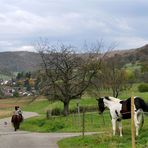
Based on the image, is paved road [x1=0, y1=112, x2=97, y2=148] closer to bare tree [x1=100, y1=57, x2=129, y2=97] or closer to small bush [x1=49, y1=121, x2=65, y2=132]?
small bush [x1=49, y1=121, x2=65, y2=132]

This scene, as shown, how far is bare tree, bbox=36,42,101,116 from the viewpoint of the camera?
164 feet

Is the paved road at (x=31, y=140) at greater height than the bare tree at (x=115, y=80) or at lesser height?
lesser

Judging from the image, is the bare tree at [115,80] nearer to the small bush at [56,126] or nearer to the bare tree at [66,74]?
the bare tree at [66,74]

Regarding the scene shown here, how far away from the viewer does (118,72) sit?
3361 inches

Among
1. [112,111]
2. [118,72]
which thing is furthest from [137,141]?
[118,72]

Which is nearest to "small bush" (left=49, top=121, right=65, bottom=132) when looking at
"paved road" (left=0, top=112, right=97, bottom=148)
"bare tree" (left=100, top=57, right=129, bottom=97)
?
"paved road" (left=0, top=112, right=97, bottom=148)

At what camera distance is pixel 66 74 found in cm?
4984

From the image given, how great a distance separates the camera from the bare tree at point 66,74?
1962 inches

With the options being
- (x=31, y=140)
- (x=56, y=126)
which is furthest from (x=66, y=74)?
(x=31, y=140)

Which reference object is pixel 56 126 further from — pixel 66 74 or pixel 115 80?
pixel 115 80

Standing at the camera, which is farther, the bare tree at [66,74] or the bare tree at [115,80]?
the bare tree at [115,80]

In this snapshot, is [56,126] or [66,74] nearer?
[56,126]

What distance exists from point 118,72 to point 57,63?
36.9 metres

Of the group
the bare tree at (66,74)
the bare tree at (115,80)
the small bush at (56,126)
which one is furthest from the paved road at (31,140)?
the bare tree at (115,80)
